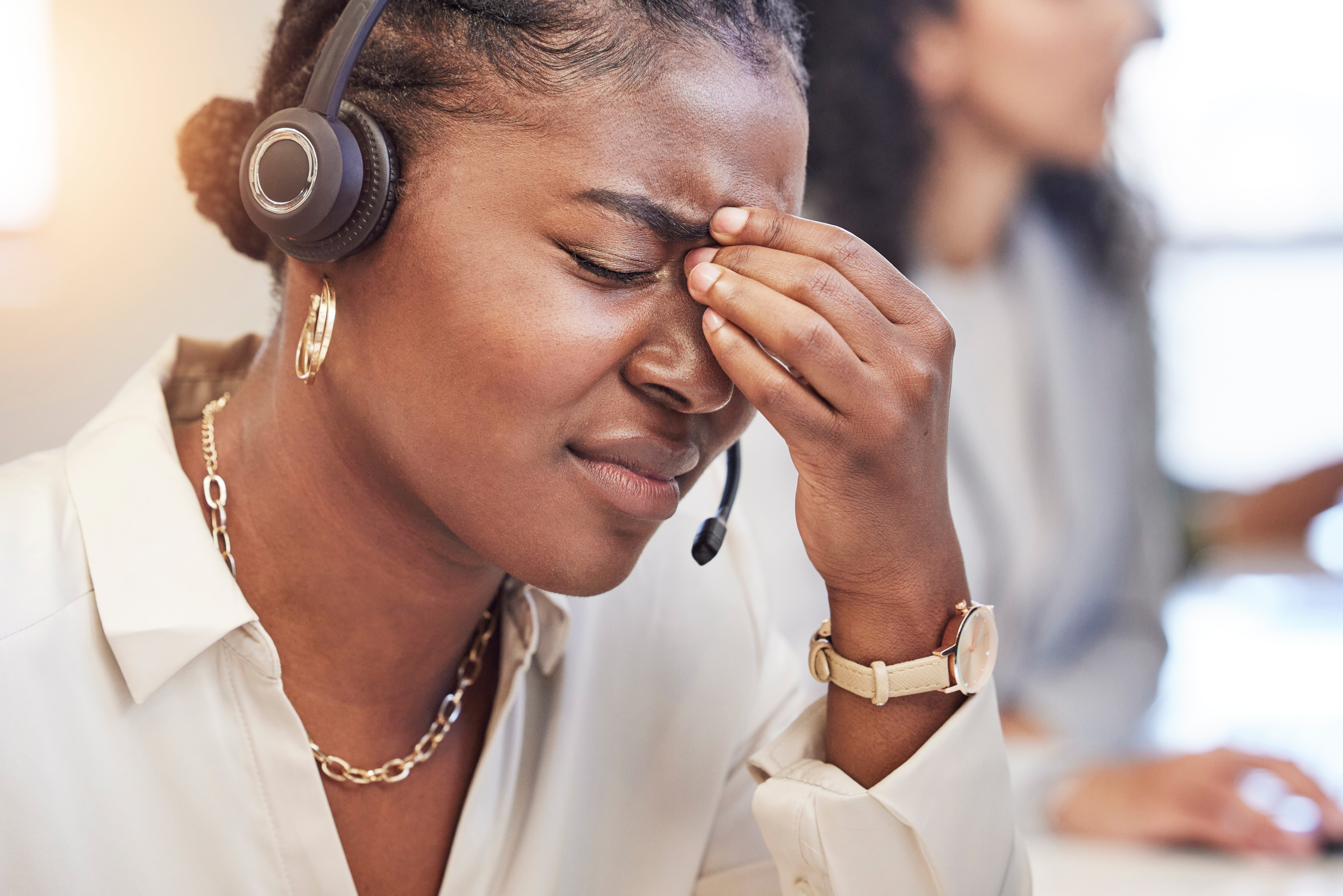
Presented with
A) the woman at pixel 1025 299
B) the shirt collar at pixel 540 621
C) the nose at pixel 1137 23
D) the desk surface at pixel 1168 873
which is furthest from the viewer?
the nose at pixel 1137 23

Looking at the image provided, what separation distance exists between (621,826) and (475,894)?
152mm

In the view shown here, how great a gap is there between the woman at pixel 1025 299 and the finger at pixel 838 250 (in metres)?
1.01

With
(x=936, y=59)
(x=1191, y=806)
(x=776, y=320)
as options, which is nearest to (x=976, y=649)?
(x=776, y=320)

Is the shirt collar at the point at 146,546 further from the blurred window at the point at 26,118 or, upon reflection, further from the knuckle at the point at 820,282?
the knuckle at the point at 820,282

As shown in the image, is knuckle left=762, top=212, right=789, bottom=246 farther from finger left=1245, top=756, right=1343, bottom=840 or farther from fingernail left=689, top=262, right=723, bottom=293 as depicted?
finger left=1245, top=756, right=1343, bottom=840

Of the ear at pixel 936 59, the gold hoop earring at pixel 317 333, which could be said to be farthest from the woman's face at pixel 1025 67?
the gold hoop earring at pixel 317 333

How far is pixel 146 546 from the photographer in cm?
70

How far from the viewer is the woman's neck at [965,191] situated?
1731 mm

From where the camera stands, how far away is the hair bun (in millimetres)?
846

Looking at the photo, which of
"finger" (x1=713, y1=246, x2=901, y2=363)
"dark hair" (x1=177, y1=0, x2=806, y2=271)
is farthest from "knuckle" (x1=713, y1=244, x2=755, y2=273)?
"dark hair" (x1=177, y1=0, x2=806, y2=271)

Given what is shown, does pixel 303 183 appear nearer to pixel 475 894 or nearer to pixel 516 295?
pixel 516 295

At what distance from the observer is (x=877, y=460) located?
702 millimetres

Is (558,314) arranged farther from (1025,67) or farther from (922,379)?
(1025,67)

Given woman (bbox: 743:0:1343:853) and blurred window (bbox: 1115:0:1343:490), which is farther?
blurred window (bbox: 1115:0:1343:490)
